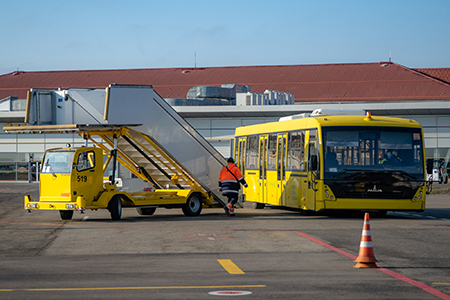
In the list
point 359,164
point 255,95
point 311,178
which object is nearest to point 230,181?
point 311,178

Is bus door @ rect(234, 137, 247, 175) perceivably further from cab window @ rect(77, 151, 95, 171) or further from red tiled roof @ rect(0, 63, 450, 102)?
red tiled roof @ rect(0, 63, 450, 102)

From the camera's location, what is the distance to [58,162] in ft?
60.0

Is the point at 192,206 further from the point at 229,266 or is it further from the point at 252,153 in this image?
the point at 229,266

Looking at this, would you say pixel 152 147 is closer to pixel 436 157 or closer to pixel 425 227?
pixel 425 227

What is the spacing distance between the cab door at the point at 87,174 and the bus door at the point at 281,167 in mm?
5644

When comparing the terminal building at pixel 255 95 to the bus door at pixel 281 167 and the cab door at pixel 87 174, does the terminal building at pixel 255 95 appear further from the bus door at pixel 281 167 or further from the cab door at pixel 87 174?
the cab door at pixel 87 174

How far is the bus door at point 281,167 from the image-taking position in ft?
67.5

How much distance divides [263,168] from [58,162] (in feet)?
23.1

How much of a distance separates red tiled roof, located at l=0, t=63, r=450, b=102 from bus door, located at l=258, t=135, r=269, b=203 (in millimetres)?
30216

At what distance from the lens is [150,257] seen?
36.6 ft

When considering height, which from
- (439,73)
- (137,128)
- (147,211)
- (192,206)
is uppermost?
(439,73)

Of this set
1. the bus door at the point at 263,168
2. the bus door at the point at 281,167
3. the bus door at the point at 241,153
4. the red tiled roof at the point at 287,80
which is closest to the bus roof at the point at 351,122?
the bus door at the point at 281,167

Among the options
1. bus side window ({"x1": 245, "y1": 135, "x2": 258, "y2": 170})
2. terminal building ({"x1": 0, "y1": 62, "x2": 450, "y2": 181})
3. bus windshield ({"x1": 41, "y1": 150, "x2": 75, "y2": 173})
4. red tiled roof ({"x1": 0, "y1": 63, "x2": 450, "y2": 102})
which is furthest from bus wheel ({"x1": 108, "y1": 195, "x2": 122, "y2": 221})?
red tiled roof ({"x1": 0, "y1": 63, "x2": 450, "y2": 102})

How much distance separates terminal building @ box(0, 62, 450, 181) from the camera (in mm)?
48000
